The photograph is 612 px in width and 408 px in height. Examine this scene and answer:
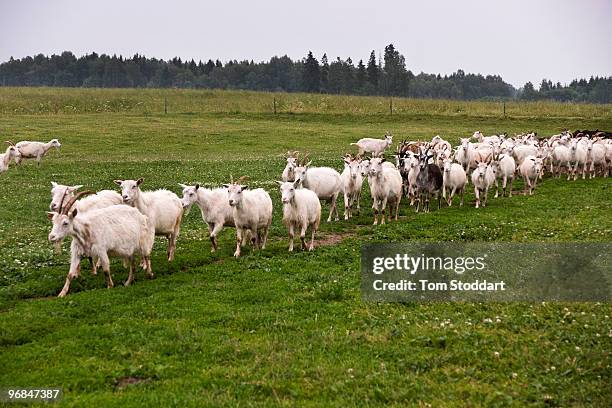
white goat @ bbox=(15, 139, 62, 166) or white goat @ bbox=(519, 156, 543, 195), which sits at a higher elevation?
white goat @ bbox=(15, 139, 62, 166)

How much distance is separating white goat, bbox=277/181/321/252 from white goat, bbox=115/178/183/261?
281 cm

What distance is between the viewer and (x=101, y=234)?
1262cm

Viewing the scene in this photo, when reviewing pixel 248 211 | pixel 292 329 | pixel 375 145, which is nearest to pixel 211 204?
pixel 248 211

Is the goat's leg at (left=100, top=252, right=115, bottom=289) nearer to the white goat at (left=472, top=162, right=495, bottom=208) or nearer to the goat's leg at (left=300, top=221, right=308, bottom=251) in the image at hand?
the goat's leg at (left=300, top=221, right=308, bottom=251)

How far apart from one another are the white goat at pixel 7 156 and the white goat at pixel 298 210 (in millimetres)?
20925

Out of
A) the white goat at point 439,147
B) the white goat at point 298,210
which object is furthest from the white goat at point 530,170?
the white goat at point 298,210

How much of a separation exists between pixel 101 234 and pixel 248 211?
441cm

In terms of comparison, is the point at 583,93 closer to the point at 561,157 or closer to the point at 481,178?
the point at 561,157

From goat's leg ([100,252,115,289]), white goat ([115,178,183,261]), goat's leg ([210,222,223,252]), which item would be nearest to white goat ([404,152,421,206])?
goat's leg ([210,222,223,252])

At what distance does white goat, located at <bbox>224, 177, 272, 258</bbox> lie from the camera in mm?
15797

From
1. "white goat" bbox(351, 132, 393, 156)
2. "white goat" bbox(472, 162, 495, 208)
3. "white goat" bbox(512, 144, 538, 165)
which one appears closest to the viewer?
"white goat" bbox(472, 162, 495, 208)

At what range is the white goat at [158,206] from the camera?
14.7m

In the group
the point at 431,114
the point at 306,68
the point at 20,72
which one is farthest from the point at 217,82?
the point at 431,114

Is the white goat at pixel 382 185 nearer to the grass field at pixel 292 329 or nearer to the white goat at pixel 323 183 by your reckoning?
the grass field at pixel 292 329
